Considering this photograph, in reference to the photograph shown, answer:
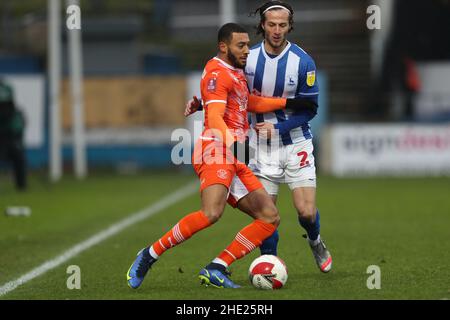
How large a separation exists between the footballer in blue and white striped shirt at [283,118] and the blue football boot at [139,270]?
3.83 ft

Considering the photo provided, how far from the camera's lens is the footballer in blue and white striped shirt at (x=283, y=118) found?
852 centimetres

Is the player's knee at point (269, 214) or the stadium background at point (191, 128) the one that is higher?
the player's knee at point (269, 214)

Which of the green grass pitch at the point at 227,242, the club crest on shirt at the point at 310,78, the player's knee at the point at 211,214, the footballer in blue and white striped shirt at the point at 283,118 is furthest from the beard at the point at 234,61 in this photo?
the green grass pitch at the point at 227,242

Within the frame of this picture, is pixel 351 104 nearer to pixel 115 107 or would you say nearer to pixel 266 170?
pixel 115 107

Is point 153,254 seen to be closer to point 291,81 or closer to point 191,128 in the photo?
point 291,81

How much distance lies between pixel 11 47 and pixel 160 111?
4964 millimetres

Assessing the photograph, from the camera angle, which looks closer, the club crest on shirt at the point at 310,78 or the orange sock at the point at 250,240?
the orange sock at the point at 250,240

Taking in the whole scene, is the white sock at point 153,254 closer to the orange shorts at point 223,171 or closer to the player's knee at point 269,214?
the orange shorts at point 223,171

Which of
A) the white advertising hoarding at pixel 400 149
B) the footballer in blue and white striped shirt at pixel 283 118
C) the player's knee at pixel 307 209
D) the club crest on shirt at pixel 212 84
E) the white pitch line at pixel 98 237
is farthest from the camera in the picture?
the white advertising hoarding at pixel 400 149

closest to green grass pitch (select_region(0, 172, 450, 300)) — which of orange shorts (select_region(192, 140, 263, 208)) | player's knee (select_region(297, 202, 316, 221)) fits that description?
player's knee (select_region(297, 202, 316, 221))

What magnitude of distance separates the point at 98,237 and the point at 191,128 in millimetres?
14131

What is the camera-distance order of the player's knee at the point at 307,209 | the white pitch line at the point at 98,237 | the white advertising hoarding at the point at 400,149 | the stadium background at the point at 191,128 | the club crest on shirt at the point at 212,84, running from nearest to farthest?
the club crest on shirt at the point at 212,84, the player's knee at the point at 307,209, the white pitch line at the point at 98,237, the stadium background at the point at 191,128, the white advertising hoarding at the point at 400,149

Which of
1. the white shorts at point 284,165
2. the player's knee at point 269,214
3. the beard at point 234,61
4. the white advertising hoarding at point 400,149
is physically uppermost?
the beard at point 234,61

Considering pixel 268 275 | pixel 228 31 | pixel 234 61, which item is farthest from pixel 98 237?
pixel 228 31
